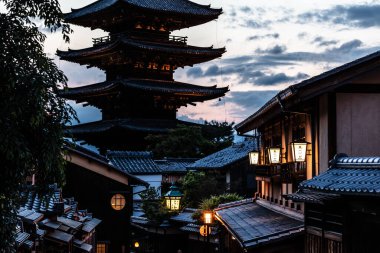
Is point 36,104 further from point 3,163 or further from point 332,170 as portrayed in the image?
point 332,170

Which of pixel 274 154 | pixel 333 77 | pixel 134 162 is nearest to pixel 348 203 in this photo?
pixel 333 77

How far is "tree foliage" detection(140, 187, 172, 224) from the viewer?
1500 inches

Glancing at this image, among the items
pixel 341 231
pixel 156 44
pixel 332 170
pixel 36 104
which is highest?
pixel 156 44

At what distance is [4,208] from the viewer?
11.3 meters

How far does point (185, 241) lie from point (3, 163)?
28707mm

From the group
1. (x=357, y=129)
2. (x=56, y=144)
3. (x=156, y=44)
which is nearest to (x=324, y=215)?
(x=357, y=129)

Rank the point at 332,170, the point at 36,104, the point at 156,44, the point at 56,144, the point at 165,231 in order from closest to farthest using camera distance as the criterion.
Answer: the point at 36,104 < the point at 56,144 < the point at 332,170 < the point at 165,231 < the point at 156,44

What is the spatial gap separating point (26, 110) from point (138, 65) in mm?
43502

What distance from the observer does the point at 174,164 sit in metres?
48.1

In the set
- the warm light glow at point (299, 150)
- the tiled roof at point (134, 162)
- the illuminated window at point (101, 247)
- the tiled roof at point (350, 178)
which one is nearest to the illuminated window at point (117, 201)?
the illuminated window at point (101, 247)

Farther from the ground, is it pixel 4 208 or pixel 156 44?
pixel 156 44

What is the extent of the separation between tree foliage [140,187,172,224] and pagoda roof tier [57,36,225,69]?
589 inches

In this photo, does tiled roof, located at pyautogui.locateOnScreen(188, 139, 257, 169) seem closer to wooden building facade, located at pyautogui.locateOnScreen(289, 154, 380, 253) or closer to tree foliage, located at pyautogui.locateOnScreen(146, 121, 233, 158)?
tree foliage, located at pyautogui.locateOnScreen(146, 121, 233, 158)

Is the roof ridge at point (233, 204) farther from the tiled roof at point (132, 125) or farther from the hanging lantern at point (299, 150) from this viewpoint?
the tiled roof at point (132, 125)
